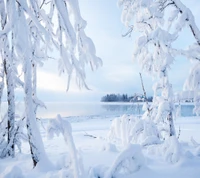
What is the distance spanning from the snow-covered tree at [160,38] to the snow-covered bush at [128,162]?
8.53 ft

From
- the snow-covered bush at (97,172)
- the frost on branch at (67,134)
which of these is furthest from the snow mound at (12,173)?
the snow-covered bush at (97,172)

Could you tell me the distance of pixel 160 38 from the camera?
4.51 meters

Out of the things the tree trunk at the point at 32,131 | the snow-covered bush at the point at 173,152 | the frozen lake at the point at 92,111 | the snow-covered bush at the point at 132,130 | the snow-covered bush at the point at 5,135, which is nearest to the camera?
the tree trunk at the point at 32,131

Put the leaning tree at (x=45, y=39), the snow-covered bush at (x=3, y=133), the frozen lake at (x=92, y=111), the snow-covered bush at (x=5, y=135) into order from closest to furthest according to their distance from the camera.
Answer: the leaning tree at (x=45, y=39) < the snow-covered bush at (x=5, y=135) < the snow-covered bush at (x=3, y=133) < the frozen lake at (x=92, y=111)

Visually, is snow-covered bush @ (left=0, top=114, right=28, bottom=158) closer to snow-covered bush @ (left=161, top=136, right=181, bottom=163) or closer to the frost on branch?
the frost on branch

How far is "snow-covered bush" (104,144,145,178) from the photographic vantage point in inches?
108

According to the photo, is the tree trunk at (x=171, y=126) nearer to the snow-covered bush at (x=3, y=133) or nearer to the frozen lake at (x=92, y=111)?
the frozen lake at (x=92, y=111)

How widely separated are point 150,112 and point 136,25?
3056 millimetres

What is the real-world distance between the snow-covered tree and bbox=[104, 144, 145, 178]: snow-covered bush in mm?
2601

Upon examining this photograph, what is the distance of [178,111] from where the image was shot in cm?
564

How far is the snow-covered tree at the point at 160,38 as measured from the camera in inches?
174

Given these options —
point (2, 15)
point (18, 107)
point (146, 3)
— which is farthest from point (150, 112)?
point (2, 15)

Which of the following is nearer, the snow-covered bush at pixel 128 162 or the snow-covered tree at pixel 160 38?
the snow-covered bush at pixel 128 162

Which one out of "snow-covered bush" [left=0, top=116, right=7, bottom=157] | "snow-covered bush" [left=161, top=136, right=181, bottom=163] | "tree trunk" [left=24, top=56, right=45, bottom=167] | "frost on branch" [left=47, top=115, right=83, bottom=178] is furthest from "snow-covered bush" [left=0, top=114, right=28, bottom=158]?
Answer: "snow-covered bush" [left=161, top=136, right=181, bottom=163]
